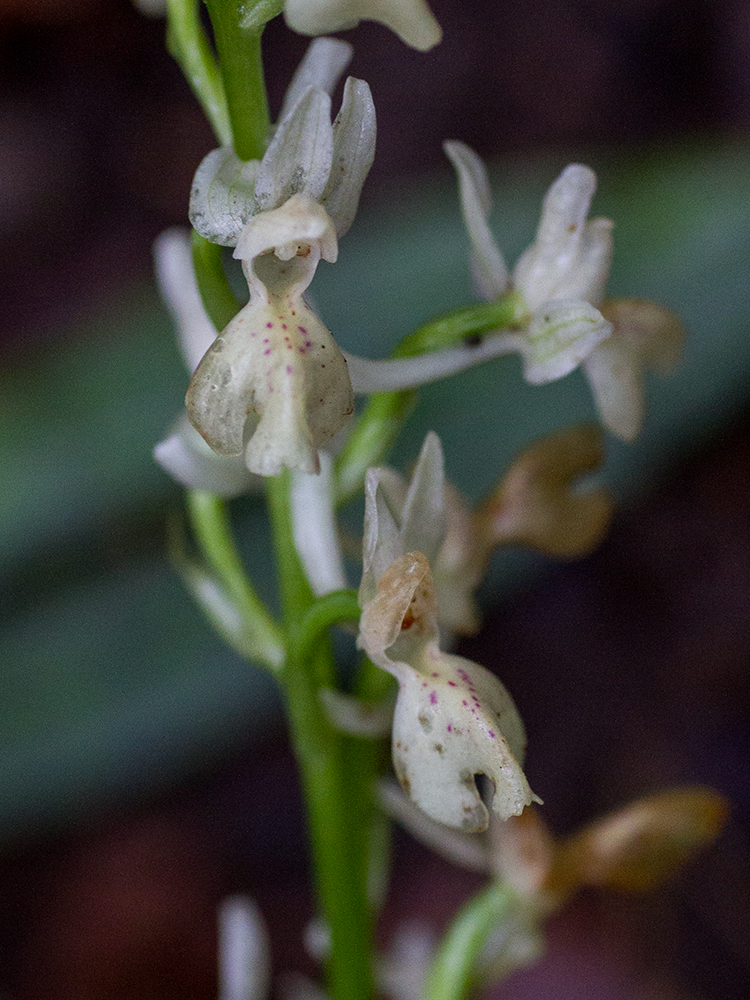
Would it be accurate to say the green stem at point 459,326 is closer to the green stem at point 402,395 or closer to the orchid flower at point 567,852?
the green stem at point 402,395


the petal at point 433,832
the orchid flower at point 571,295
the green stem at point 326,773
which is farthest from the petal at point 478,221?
the petal at point 433,832

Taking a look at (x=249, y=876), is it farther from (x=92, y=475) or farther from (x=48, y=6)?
(x=48, y=6)

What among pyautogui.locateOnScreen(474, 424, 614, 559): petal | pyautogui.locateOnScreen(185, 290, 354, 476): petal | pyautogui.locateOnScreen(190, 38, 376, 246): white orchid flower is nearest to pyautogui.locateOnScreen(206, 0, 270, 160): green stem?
pyautogui.locateOnScreen(190, 38, 376, 246): white orchid flower

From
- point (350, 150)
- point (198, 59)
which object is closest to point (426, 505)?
point (350, 150)

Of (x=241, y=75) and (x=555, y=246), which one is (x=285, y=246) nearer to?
(x=241, y=75)

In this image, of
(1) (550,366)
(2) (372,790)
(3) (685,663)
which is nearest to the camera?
(1) (550,366)

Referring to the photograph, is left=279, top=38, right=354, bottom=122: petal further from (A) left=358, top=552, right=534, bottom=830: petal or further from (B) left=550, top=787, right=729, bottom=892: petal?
(B) left=550, top=787, right=729, bottom=892: petal

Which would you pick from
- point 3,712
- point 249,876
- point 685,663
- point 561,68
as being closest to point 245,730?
point 3,712
